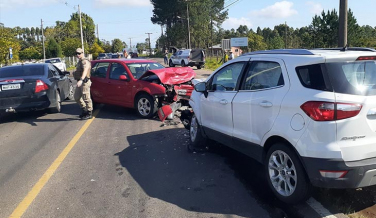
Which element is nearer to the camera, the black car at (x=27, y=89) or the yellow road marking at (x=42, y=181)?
the yellow road marking at (x=42, y=181)

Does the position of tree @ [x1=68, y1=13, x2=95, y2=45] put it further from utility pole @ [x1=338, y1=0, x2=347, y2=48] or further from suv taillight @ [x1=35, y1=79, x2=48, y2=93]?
utility pole @ [x1=338, y1=0, x2=347, y2=48]

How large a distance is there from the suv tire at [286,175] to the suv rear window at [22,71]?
331 inches

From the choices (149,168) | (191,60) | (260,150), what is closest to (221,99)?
(260,150)

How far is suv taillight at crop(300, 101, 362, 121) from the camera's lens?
141 inches

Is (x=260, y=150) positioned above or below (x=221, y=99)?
below

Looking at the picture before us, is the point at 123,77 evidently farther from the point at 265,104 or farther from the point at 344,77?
the point at 344,77

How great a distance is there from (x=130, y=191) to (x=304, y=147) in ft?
7.74

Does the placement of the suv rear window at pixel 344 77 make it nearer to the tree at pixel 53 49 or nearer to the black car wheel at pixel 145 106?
the black car wheel at pixel 145 106

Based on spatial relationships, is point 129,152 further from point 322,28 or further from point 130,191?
point 322,28

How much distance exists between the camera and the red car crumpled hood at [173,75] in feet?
31.6

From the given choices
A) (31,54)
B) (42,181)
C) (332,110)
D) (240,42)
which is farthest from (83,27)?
(332,110)

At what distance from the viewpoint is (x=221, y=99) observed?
18.2 ft

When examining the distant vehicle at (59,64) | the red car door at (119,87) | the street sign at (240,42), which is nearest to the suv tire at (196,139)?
the red car door at (119,87)

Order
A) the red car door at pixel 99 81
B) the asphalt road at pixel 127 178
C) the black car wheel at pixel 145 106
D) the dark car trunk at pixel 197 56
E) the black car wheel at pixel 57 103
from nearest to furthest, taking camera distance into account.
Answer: the asphalt road at pixel 127 178, the black car wheel at pixel 145 106, the black car wheel at pixel 57 103, the red car door at pixel 99 81, the dark car trunk at pixel 197 56
